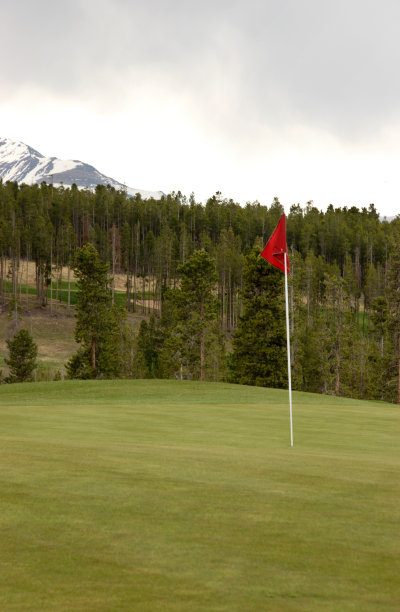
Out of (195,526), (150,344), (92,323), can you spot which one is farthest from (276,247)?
(150,344)

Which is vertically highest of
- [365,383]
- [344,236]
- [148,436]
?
[344,236]

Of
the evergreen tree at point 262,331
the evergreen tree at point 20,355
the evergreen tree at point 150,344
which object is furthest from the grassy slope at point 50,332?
the evergreen tree at point 262,331

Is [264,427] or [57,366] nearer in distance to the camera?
[264,427]

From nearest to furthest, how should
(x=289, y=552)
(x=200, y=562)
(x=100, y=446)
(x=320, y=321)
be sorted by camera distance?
(x=200, y=562)
(x=289, y=552)
(x=100, y=446)
(x=320, y=321)

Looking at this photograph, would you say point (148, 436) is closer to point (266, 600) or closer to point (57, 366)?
point (266, 600)

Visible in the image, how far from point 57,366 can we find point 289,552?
78225mm

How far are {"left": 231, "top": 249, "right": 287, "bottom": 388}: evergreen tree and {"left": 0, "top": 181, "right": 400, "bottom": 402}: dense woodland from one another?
0.11 m

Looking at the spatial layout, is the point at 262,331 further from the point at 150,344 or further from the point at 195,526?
the point at 195,526

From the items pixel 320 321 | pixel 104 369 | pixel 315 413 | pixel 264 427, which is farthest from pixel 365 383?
pixel 264 427

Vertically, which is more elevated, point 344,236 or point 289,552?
point 344,236

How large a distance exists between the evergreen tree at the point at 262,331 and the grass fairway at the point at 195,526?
129 ft

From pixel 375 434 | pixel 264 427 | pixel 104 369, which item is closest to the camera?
pixel 375 434

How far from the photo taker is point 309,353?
71875 mm

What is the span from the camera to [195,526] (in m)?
6.52
